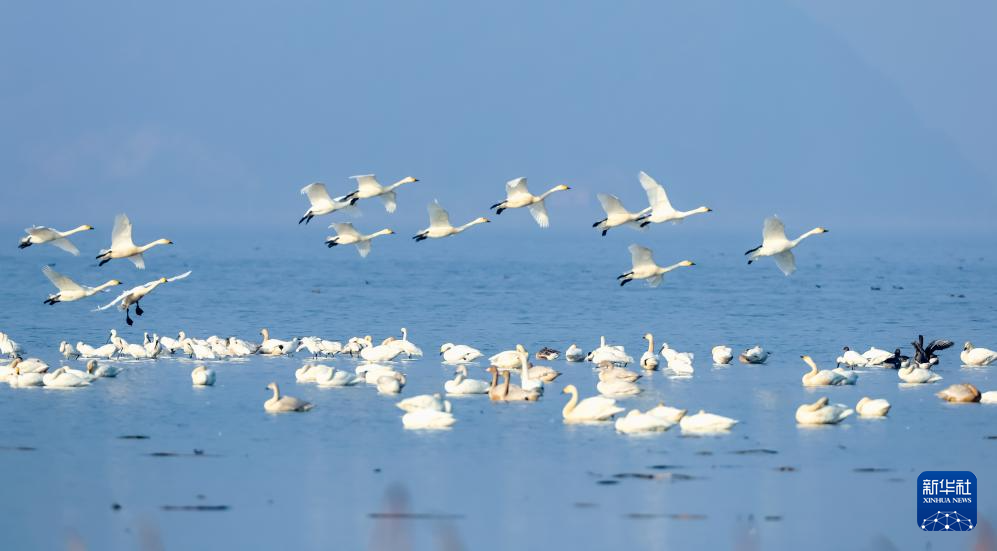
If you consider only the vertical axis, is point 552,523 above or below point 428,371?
below

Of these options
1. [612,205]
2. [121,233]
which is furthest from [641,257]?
[121,233]

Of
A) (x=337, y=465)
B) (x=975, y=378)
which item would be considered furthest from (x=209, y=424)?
(x=975, y=378)

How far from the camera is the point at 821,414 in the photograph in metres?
26.9

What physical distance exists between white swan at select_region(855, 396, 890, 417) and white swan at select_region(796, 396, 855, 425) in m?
0.58

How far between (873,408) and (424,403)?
23.2 ft

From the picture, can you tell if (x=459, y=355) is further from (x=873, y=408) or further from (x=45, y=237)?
(x=873, y=408)

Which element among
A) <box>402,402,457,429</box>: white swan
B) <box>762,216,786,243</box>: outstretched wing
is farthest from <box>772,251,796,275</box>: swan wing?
<box>402,402,457,429</box>: white swan

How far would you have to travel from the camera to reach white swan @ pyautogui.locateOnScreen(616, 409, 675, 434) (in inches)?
1006

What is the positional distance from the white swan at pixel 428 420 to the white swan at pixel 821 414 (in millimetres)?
5422

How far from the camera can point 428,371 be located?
34.6 meters

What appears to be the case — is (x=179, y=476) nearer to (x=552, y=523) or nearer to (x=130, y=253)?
(x=552, y=523)

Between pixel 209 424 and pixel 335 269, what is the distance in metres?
72.4

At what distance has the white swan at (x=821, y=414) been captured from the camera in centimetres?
2689

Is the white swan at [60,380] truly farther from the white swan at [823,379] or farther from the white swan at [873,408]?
the white swan at [873,408]
